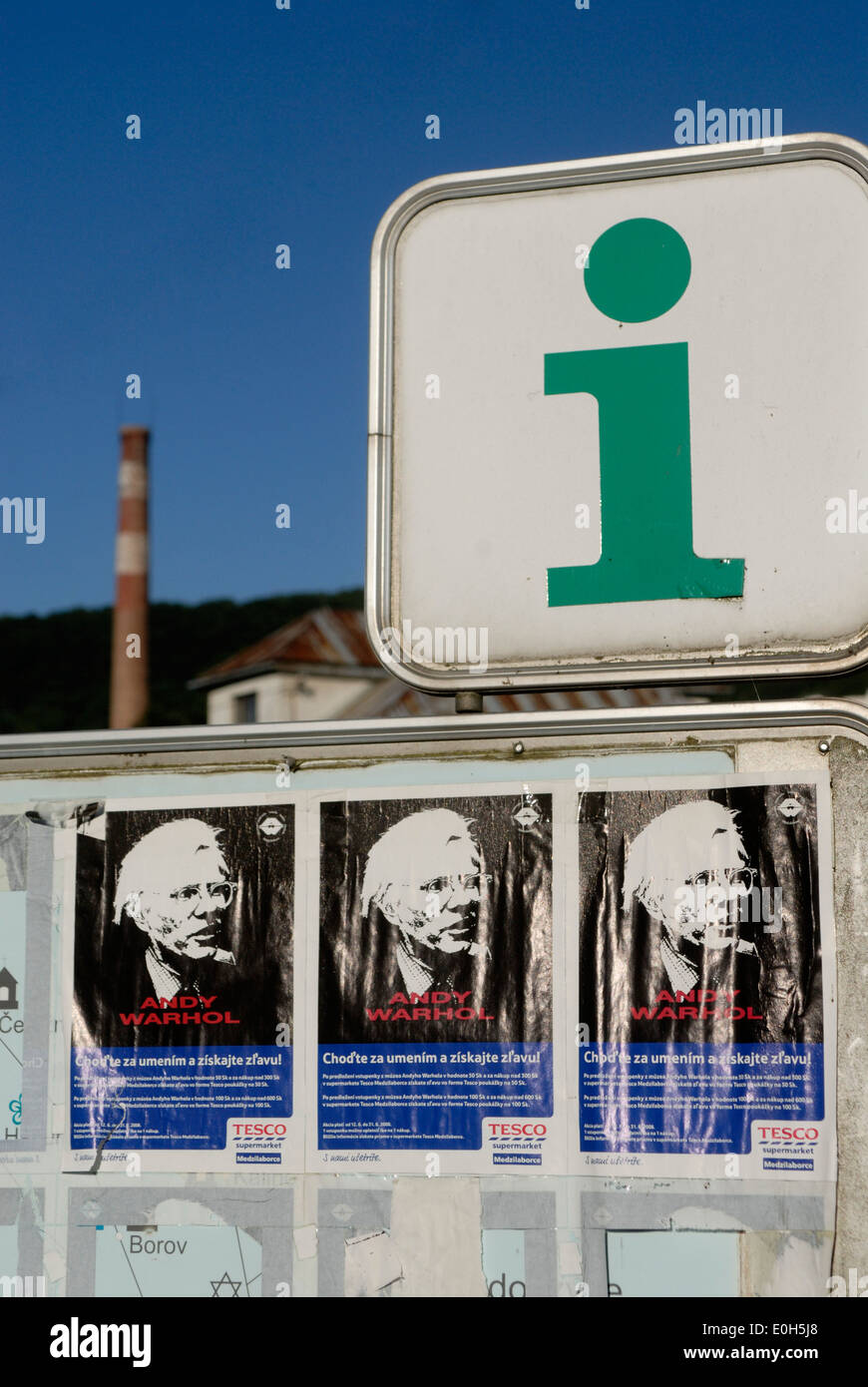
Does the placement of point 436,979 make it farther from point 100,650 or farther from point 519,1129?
point 100,650

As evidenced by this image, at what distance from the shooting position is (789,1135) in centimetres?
291

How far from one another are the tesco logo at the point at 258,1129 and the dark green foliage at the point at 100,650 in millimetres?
66107

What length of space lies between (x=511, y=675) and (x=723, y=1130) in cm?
115

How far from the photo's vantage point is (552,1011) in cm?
307

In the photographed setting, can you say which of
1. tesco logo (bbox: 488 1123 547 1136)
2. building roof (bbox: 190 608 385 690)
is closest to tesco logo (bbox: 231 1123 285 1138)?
tesco logo (bbox: 488 1123 547 1136)

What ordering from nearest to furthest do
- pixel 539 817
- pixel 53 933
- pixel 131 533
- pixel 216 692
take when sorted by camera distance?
pixel 539 817
pixel 53 933
pixel 131 533
pixel 216 692

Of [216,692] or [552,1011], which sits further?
[216,692]

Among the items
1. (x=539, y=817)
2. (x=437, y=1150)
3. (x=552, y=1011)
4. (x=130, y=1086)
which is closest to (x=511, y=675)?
(x=539, y=817)

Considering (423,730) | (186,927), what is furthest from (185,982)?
(423,730)

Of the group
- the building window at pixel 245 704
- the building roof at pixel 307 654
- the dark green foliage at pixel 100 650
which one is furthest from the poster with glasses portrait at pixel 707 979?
the dark green foliage at pixel 100 650

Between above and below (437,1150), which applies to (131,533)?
above

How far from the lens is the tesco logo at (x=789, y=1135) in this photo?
290 centimetres

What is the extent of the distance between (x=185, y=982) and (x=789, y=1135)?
1.41 metres

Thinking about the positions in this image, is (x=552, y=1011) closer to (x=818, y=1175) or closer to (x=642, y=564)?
(x=818, y=1175)
